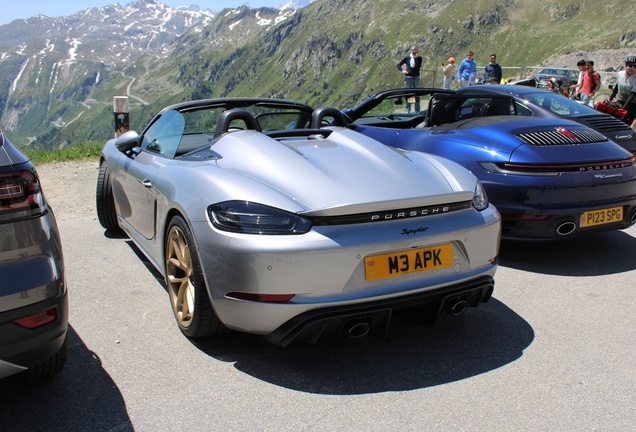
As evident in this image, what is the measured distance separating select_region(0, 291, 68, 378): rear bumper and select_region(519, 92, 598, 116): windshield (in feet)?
20.5

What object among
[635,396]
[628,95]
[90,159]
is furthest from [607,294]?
[90,159]

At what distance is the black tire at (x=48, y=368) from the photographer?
8.50ft

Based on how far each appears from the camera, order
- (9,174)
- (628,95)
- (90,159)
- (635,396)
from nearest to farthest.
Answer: (9,174)
(635,396)
(628,95)
(90,159)

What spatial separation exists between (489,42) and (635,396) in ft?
511

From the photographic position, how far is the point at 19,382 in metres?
2.71

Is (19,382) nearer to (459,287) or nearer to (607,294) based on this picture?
(459,287)

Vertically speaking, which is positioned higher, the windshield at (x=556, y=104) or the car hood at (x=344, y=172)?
the car hood at (x=344, y=172)

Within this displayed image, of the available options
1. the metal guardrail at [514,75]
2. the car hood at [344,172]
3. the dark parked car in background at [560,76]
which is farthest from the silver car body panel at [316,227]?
the dark parked car in background at [560,76]

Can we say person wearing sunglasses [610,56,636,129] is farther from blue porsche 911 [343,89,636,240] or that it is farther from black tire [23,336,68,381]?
black tire [23,336,68,381]

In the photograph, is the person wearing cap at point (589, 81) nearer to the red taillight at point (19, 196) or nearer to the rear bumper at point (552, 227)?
the rear bumper at point (552, 227)

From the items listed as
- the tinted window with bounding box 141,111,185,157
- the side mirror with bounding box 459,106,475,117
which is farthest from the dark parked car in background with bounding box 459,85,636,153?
the tinted window with bounding box 141,111,185,157

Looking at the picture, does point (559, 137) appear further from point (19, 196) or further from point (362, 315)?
point (19, 196)

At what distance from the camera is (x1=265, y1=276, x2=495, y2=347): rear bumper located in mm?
2680

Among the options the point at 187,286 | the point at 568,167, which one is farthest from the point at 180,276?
the point at 568,167
